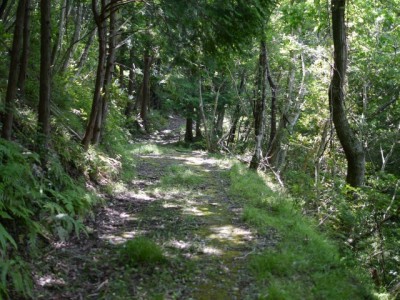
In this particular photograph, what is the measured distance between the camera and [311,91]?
15305 mm

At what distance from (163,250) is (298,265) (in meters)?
1.91

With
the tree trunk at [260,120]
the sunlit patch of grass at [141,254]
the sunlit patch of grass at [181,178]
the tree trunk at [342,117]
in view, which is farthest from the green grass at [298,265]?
the tree trunk at [260,120]

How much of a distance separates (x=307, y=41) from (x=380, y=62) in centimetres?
499

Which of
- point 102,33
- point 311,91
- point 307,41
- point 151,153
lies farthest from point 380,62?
point 151,153

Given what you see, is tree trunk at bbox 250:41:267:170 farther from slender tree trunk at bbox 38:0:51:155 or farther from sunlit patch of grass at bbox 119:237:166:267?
Answer: sunlit patch of grass at bbox 119:237:166:267

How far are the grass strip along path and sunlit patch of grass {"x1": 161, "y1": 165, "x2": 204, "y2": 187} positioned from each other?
1514mm

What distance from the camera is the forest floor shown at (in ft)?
15.2

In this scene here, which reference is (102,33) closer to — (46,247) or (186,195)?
(186,195)

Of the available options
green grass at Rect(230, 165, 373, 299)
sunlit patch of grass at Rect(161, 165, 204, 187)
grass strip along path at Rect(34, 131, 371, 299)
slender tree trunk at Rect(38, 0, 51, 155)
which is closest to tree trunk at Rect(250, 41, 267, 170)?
sunlit patch of grass at Rect(161, 165, 204, 187)

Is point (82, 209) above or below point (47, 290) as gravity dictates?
above

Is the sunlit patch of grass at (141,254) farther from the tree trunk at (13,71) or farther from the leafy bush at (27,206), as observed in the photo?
the tree trunk at (13,71)

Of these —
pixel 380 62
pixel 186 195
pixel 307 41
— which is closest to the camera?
pixel 186 195

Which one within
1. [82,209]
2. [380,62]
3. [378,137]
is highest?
[380,62]

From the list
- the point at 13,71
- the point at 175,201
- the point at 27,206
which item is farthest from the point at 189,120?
the point at 27,206
